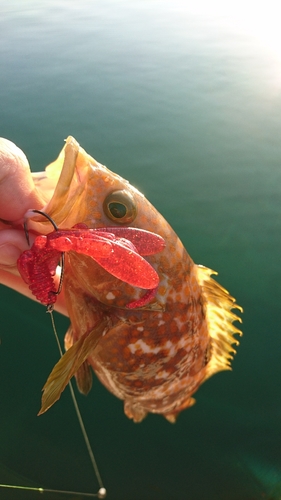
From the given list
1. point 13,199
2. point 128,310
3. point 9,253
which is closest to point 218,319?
point 128,310

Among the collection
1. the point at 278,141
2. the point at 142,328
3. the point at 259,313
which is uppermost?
the point at 278,141

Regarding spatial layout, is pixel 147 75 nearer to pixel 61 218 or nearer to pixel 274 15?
pixel 274 15

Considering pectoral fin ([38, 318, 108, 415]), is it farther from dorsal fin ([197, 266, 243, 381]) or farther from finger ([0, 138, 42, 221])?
dorsal fin ([197, 266, 243, 381])

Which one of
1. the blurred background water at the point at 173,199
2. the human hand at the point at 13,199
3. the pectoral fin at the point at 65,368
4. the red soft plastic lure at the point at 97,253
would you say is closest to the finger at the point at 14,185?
the human hand at the point at 13,199

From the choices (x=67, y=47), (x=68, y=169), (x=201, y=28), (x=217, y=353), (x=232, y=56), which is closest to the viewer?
(x=68, y=169)

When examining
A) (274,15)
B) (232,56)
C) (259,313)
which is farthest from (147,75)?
(259,313)

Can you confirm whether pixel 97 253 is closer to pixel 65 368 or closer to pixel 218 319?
pixel 65 368
